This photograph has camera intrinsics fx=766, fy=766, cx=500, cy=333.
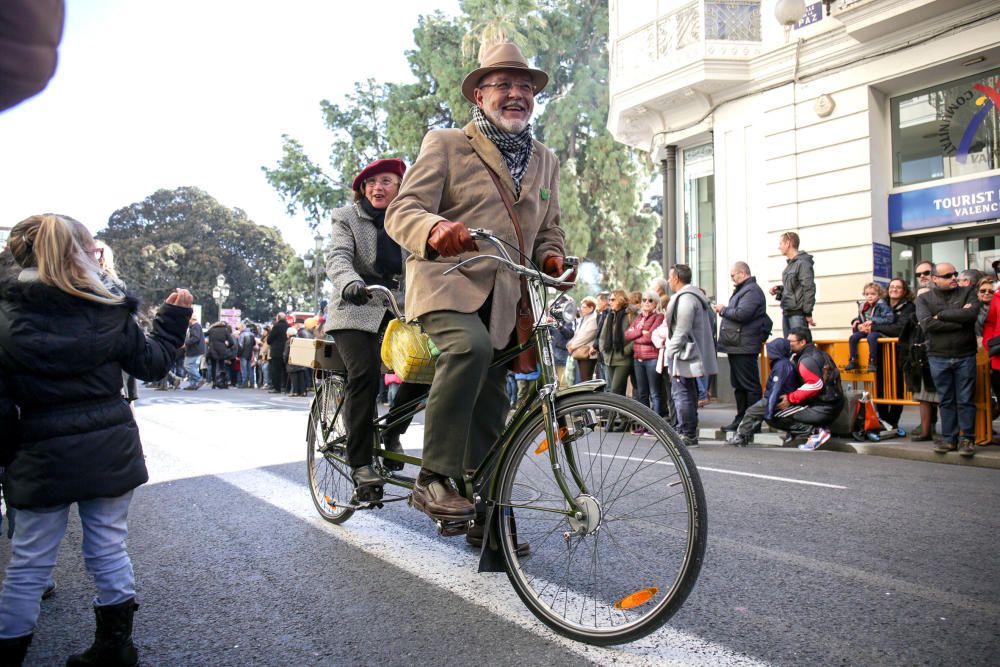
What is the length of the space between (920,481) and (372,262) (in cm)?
477

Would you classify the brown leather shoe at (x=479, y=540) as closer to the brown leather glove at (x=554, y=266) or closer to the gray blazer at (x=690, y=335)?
the brown leather glove at (x=554, y=266)

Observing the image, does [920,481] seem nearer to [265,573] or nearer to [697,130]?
[265,573]

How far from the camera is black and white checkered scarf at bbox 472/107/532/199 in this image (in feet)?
10.5

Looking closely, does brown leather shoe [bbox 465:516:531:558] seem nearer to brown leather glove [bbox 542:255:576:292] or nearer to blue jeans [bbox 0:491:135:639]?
brown leather glove [bbox 542:255:576:292]

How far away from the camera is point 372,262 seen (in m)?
4.18

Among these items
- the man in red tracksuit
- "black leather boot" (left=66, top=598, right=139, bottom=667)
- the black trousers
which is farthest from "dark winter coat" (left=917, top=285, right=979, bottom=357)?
"black leather boot" (left=66, top=598, right=139, bottom=667)

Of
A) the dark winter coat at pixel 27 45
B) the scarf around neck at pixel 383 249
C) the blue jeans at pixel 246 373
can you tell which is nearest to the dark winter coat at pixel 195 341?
the blue jeans at pixel 246 373

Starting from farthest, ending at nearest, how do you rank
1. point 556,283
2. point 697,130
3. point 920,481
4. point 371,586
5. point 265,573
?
1. point 697,130
2. point 920,481
3. point 265,573
4. point 371,586
5. point 556,283

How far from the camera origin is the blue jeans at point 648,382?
1019 cm

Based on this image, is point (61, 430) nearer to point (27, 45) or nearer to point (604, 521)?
point (604, 521)

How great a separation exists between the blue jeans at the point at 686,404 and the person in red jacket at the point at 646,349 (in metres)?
1.10

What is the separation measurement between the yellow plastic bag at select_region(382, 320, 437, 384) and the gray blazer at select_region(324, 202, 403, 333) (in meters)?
0.46

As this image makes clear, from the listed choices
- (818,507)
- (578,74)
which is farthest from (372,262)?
(578,74)

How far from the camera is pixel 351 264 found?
4086 millimetres
